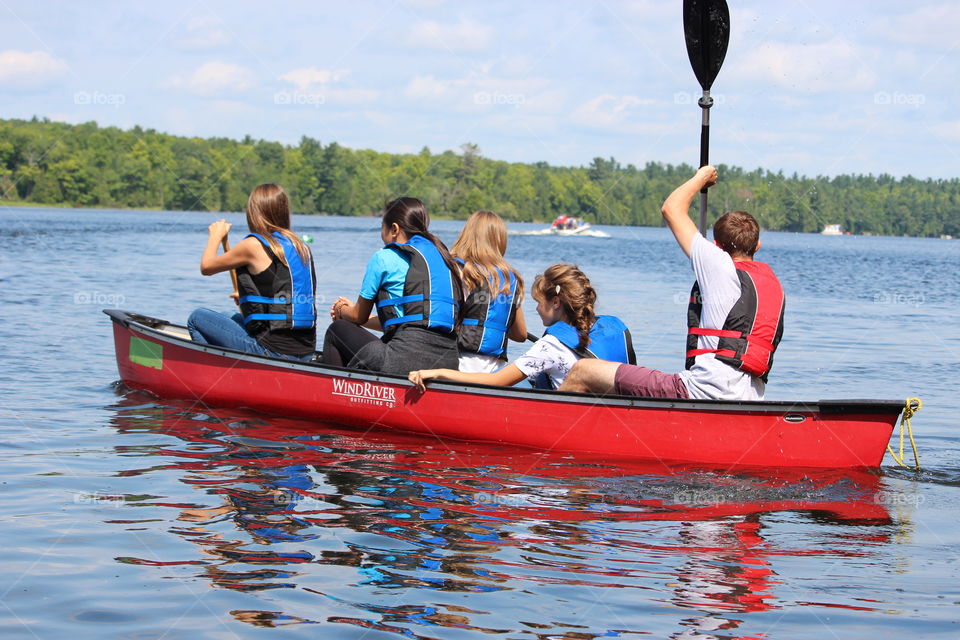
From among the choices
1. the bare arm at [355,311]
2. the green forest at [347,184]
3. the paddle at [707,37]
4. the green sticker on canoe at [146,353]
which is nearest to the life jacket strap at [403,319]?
the bare arm at [355,311]

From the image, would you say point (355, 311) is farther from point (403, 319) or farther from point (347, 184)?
point (347, 184)

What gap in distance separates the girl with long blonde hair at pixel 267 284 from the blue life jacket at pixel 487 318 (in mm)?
1309

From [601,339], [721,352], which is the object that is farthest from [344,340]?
[721,352]

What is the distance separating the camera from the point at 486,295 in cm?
704

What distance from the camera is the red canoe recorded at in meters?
6.03

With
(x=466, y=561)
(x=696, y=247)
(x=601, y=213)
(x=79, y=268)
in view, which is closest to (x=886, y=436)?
(x=696, y=247)

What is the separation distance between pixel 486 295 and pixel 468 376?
586 millimetres

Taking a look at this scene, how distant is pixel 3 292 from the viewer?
18125 millimetres

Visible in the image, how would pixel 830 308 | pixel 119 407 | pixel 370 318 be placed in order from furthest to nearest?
pixel 830 308
pixel 119 407
pixel 370 318

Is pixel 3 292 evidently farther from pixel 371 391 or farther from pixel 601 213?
pixel 601 213

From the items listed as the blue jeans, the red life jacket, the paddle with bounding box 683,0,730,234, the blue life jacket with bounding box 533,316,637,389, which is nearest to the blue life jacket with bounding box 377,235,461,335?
the blue life jacket with bounding box 533,316,637,389

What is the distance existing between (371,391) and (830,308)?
15572mm

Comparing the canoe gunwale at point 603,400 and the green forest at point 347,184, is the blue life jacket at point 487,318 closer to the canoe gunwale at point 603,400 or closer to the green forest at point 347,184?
the canoe gunwale at point 603,400

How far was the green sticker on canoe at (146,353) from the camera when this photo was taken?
28.9 ft
